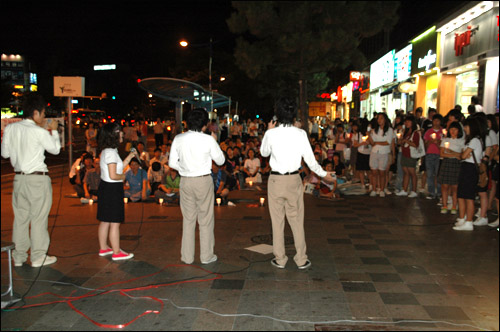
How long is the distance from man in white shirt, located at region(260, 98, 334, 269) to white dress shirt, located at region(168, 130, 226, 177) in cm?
67

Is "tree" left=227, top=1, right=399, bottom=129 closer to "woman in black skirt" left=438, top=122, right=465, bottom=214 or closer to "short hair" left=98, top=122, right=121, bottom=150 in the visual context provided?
"woman in black skirt" left=438, top=122, right=465, bottom=214

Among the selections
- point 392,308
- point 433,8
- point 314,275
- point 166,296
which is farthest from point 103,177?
point 433,8

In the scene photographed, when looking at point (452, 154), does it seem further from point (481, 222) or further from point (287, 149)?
point (287, 149)

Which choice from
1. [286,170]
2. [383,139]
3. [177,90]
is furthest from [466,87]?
[177,90]

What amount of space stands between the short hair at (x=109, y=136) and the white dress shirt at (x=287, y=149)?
6.37 ft

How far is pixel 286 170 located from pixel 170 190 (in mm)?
5144

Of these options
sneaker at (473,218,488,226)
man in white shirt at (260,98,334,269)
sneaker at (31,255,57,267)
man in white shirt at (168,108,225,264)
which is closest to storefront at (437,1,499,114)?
sneaker at (473,218,488,226)

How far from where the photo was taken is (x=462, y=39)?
12.9m

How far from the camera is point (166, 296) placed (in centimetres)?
452

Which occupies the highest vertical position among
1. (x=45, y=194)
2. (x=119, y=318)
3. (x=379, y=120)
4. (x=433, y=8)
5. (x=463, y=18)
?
(x=433, y=8)

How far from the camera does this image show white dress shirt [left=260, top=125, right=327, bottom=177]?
5.27 m

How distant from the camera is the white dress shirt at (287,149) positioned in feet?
17.3

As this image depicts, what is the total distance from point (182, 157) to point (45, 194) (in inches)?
66.5

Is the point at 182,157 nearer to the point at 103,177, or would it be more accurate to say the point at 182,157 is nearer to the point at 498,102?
the point at 103,177
